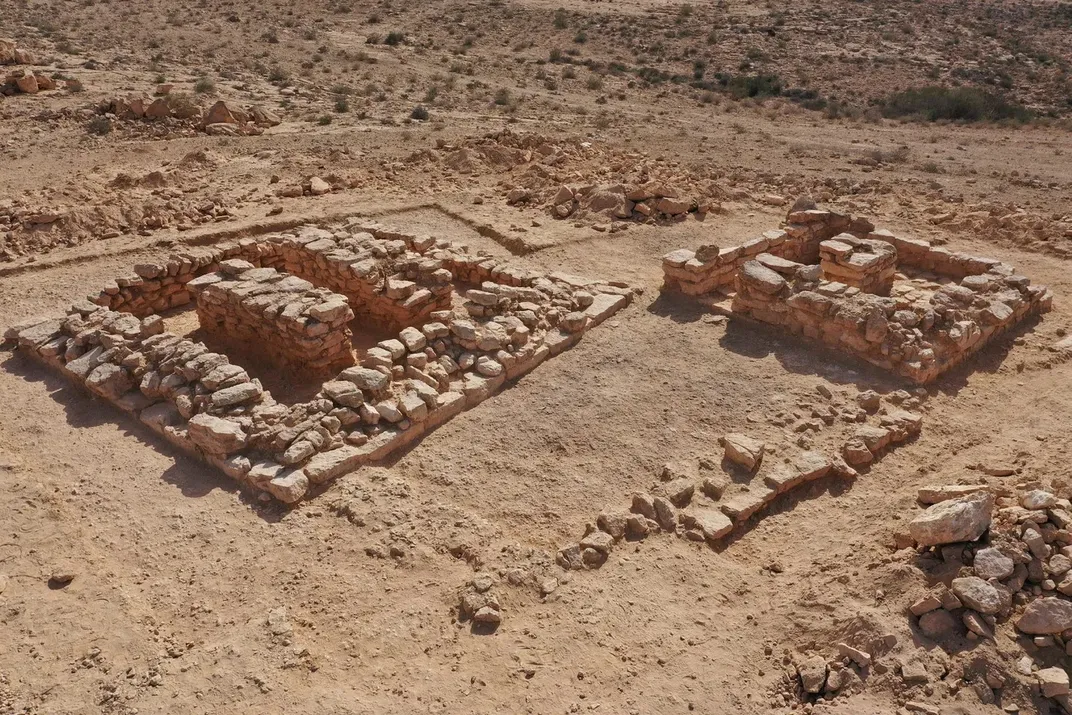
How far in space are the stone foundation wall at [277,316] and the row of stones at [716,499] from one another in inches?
160

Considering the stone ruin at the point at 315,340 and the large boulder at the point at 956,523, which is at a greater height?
the large boulder at the point at 956,523

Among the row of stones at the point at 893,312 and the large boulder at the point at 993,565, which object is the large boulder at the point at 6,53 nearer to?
the row of stones at the point at 893,312

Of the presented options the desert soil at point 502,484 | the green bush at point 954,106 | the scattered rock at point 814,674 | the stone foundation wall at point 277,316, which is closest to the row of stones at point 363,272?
the stone foundation wall at point 277,316

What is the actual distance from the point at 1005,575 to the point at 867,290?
20.5 feet

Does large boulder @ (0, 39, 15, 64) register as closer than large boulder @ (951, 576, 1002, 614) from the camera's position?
No

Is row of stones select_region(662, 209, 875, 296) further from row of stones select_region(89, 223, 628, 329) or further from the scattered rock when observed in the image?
the scattered rock

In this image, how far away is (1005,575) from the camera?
577cm

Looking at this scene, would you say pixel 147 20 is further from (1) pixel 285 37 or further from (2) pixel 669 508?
(2) pixel 669 508

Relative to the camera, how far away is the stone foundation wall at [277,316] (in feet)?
30.9

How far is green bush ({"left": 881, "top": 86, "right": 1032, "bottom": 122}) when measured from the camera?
24.4 meters

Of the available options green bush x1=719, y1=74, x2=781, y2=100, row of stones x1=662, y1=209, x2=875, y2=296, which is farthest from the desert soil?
green bush x1=719, y1=74, x2=781, y2=100

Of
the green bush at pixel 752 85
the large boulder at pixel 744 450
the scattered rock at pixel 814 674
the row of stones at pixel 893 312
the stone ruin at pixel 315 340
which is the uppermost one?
the row of stones at pixel 893 312

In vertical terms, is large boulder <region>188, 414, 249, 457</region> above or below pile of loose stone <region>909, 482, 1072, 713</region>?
below

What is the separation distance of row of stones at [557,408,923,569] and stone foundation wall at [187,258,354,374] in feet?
13.3
